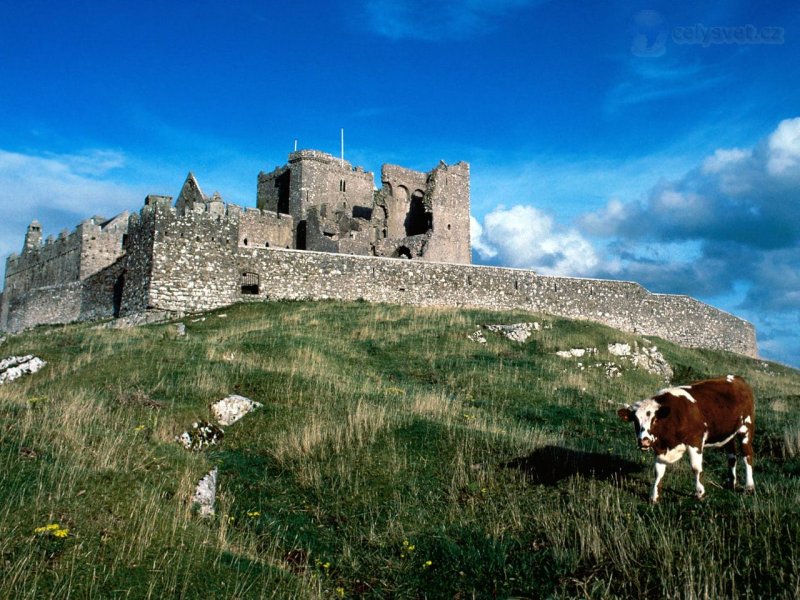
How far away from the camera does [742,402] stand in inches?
381

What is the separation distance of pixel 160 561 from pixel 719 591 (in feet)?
19.3

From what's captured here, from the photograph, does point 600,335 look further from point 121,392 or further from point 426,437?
point 121,392

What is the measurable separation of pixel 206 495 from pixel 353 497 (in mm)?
2181

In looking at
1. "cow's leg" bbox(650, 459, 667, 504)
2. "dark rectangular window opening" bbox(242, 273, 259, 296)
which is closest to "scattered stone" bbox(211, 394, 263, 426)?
"cow's leg" bbox(650, 459, 667, 504)

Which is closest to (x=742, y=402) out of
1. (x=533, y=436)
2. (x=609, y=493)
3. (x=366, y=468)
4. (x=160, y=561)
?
(x=609, y=493)

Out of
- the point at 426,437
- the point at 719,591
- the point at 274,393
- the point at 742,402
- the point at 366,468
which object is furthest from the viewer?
the point at 274,393

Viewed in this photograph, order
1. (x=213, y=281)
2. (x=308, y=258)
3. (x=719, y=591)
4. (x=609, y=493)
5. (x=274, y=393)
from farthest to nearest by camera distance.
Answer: (x=308, y=258)
(x=213, y=281)
(x=274, y=393)
(x=609, y=493)
(x=719, y=591)

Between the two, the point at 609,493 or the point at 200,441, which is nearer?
the point at 609,493

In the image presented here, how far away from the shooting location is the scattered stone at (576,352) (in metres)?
24.2

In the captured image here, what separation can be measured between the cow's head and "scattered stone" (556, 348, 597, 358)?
1528 centimetres

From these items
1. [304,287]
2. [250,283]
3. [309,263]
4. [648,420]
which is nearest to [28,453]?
[648,420]

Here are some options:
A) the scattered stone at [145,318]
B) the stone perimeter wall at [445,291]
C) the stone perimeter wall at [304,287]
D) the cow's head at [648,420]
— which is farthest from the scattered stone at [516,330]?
the cow's head at [648,420]

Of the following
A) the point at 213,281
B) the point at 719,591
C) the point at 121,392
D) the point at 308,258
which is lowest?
the point at 719,591

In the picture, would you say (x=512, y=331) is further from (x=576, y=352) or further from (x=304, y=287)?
(x=304, y=287)
